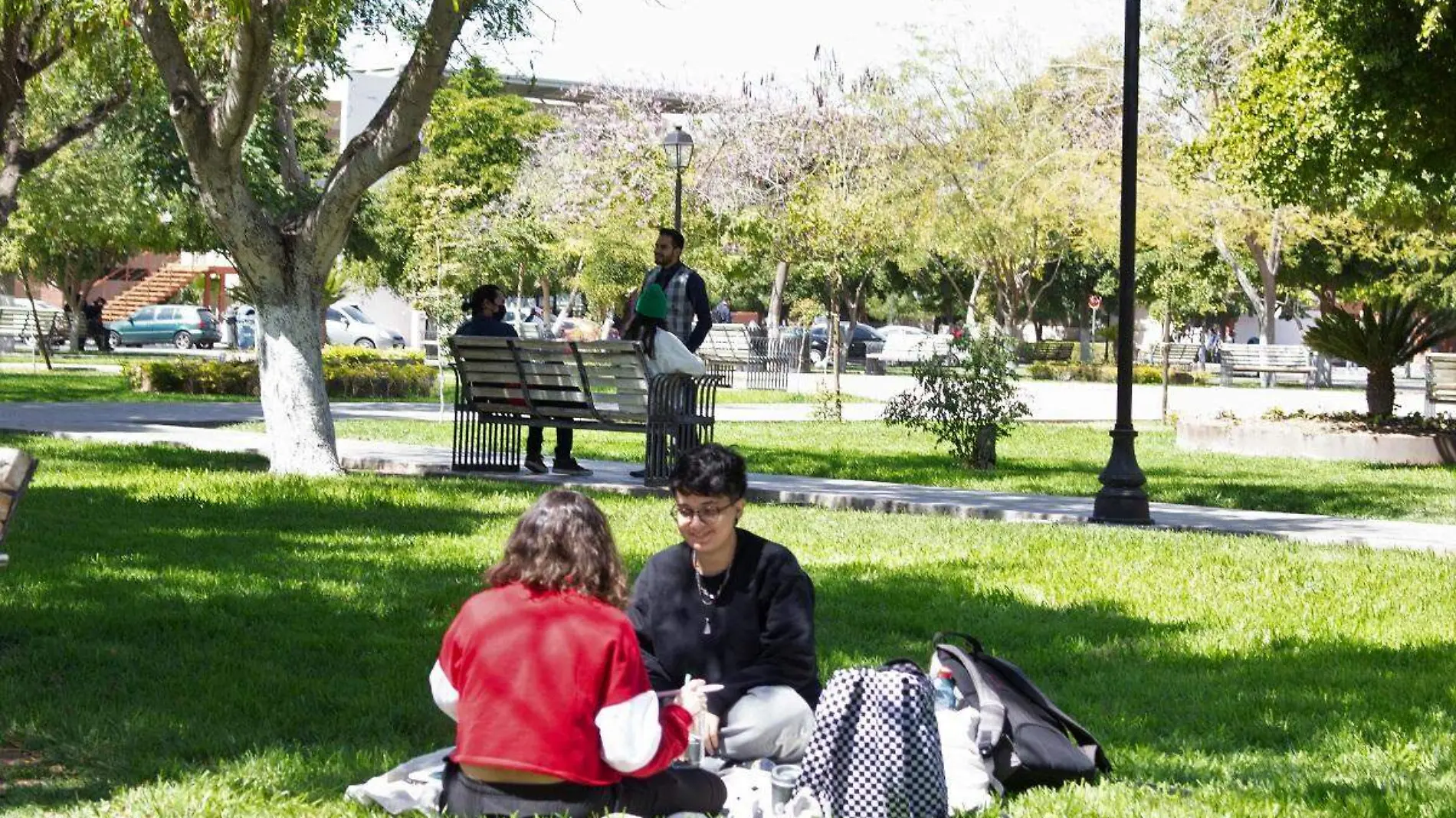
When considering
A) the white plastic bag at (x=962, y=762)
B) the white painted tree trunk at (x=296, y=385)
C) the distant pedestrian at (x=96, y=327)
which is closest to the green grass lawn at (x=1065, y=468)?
the white painted tree trunk at (x=296, y=385)

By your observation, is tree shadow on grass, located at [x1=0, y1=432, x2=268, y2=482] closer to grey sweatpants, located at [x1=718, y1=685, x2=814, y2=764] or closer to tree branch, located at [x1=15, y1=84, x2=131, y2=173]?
tree branch, located at [x1=15, y1=84, x2=131, y2=173]

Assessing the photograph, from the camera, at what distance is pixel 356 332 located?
5631 cm

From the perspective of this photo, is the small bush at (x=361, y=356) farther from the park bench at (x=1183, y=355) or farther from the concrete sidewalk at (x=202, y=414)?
the park bench at (x=1183, y=355)

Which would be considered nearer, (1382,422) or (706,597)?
(706,597)

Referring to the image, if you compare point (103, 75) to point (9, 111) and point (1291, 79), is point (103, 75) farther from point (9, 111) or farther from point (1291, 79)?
point (1291, 79)

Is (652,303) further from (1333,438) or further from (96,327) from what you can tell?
(96,327)

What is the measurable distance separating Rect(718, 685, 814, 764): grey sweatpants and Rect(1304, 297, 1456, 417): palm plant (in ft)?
54.2

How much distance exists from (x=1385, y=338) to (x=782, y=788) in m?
17.1

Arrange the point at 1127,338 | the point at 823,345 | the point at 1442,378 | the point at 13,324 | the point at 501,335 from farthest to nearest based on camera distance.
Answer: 1. the point at 823,345
2. the point at 13,324
3. the point at 1442,378
4. the point at 501,335
5. the point at 1127,338

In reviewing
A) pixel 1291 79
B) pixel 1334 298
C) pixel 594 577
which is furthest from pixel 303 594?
pixel 1334 298

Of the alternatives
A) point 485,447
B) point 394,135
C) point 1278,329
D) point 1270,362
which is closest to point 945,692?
point 394,135

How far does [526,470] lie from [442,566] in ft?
17.1

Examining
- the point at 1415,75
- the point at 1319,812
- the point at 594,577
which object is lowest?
the point at 1319,812

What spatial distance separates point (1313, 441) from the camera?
A: 19953 mm
